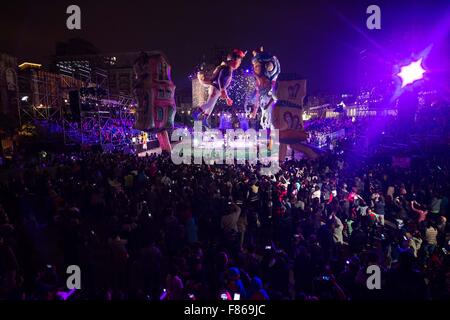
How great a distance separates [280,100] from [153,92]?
594 cm

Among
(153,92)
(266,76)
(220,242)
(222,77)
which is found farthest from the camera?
(222,77)

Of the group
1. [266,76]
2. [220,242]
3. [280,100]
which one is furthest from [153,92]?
[220,242]

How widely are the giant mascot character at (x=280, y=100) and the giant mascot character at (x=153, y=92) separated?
14.7ft

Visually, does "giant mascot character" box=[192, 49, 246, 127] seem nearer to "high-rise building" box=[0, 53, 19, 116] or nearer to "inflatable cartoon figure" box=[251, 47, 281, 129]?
"inflatable cartoon figure" box=[251, 47, 281, 129]

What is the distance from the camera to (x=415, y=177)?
10734 mm

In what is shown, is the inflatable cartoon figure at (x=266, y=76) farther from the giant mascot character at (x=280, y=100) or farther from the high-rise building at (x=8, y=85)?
the high-rise building at (x=8, y=85)

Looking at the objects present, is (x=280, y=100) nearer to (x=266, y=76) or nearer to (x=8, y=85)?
(x=266, y=76)

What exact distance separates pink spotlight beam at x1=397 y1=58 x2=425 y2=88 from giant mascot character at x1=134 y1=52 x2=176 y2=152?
35.8ft

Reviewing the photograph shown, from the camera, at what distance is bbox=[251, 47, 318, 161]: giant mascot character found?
1405 centimetres

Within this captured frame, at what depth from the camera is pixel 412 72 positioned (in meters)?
13.8

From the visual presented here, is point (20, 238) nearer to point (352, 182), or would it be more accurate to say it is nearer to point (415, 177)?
point (352, 182)

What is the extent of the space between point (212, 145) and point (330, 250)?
17424mm

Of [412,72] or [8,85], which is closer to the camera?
[412,72]
